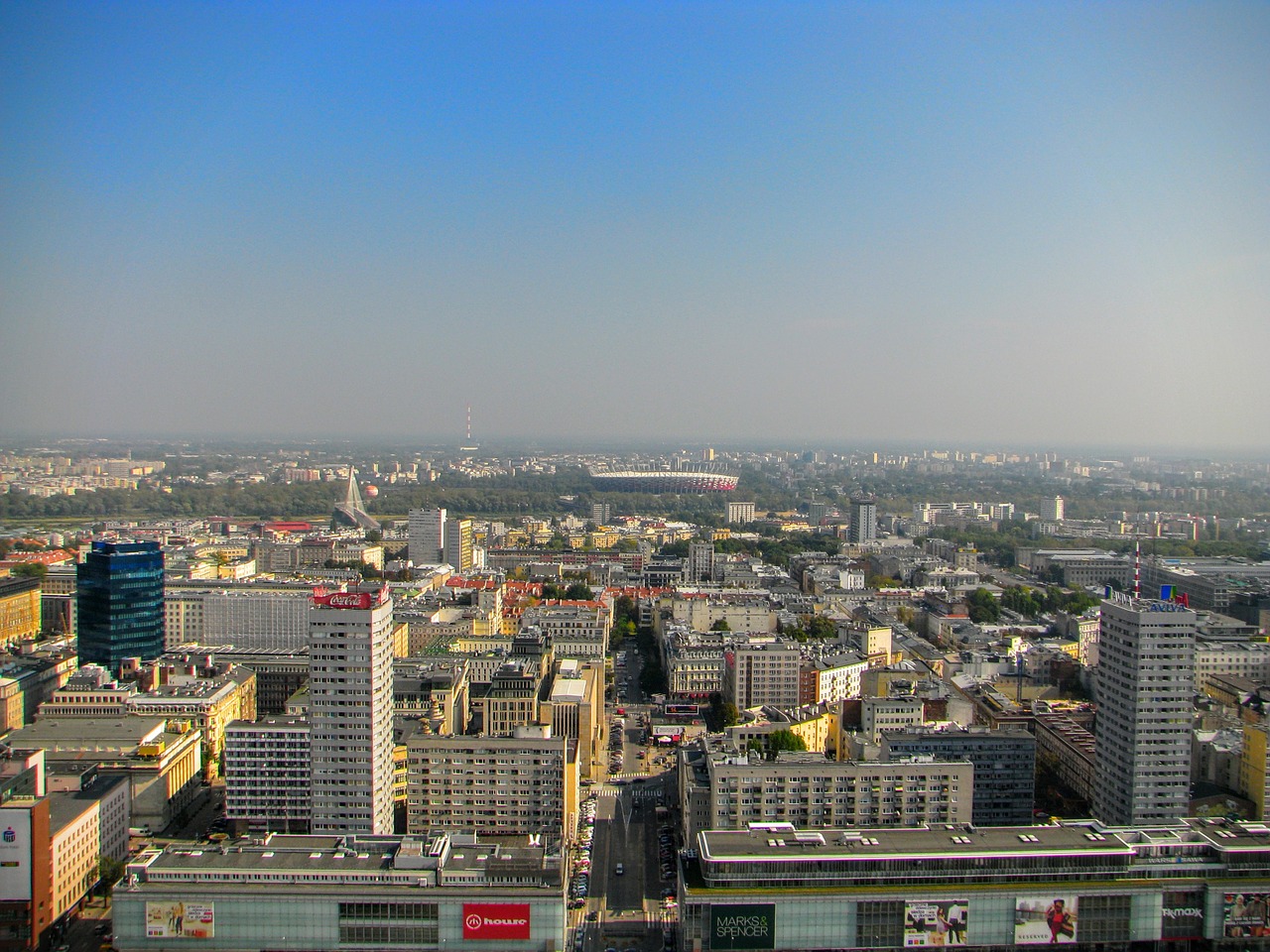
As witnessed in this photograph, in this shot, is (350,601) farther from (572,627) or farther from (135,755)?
(572,627)

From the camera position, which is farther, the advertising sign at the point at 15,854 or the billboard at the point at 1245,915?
the advertising sign at the point at 15,854

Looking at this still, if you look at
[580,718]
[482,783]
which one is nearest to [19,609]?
[580,718]

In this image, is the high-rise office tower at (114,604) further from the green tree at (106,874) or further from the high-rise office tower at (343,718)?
the high-rise office tower at (343,718)

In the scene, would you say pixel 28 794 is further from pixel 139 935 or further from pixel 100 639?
pixel 100 639

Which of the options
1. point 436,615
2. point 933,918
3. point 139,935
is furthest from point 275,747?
point 436,615

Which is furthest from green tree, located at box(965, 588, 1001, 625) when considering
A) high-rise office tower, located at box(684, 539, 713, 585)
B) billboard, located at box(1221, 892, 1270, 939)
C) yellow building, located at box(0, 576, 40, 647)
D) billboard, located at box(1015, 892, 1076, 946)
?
yellow building, located at box(0, 576, 40, 647)

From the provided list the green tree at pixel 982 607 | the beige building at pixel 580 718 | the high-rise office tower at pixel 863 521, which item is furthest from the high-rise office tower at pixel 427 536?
the beige building at pixel 580 718
